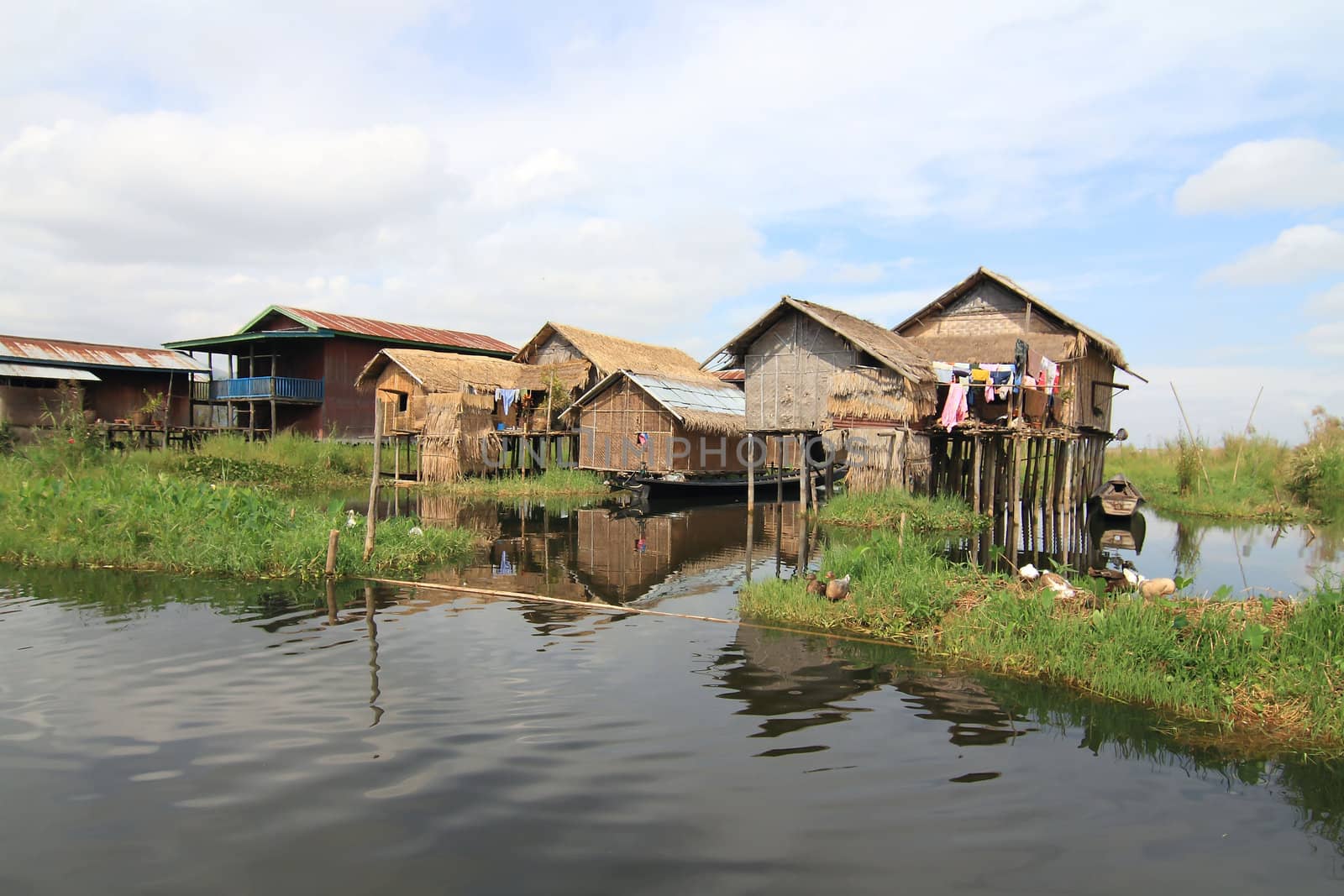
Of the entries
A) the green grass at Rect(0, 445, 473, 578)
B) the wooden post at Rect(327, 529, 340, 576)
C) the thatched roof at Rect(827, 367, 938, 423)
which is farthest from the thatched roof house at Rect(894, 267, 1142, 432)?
the wooden post at Rect(327, 529, 340, 576)

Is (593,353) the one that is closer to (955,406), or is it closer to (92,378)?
(955,406)

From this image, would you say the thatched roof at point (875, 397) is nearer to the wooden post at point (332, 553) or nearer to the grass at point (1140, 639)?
the grass at point (1140, 639)

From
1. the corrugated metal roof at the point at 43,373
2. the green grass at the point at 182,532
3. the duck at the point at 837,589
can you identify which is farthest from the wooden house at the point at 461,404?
the duck at the point at 837,589

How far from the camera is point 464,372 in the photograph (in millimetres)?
28328

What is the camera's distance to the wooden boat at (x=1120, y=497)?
18.9 meters

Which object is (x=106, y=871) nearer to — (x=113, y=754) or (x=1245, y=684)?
(x=113, y=754)

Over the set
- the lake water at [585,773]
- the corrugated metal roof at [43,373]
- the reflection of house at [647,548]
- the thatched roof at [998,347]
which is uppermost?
the thatched roof at [998,347]

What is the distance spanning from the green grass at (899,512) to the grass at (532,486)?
8.56 m

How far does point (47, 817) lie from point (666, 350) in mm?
30010

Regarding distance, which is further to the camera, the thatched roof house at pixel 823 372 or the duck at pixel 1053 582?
the thatched roof house at pixel 823 372

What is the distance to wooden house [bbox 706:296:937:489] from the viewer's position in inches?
722

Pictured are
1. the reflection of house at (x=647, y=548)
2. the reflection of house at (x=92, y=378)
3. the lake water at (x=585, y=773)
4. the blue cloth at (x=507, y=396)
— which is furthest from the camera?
the blue cloth at (x=507, y=396)

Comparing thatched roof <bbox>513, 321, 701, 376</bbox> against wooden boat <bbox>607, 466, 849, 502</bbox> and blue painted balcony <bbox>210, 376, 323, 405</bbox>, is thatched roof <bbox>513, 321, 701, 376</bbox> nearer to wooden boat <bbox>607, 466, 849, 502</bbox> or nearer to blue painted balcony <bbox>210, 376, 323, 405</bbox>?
wooden boat <bbox>607, 466, 849, 502</bbox>

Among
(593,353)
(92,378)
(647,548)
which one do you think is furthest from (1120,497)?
(92,378)
